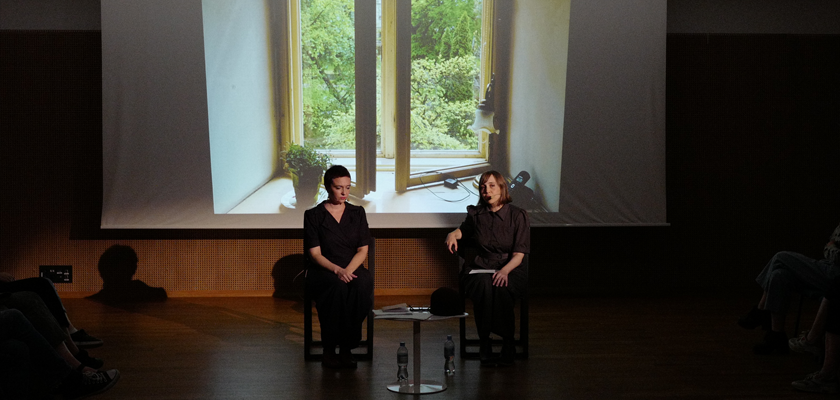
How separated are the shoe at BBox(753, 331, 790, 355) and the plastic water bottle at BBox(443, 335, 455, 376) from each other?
1.73m

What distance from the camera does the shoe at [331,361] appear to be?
3861mm

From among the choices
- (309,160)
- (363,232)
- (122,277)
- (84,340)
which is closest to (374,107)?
(309,160)

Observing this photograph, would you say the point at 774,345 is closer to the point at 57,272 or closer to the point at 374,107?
the point at 374,107

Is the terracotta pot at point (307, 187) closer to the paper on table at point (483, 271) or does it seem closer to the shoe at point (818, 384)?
the paper on table at point (483, 271)

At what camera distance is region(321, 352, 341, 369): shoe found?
386 centimetres

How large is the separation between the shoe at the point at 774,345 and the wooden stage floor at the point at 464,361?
0.20 ft

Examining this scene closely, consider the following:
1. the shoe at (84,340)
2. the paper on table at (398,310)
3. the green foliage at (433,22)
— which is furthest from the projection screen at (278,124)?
the paper on table at (398,310)

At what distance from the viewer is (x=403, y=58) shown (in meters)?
5.56

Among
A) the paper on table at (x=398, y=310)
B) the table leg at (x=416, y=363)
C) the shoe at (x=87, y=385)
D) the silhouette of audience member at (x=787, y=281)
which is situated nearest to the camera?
the shoe at (x=87, y=385)

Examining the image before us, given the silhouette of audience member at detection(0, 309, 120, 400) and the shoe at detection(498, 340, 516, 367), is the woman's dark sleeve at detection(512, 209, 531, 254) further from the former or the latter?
the silhouette of audience member at detection(0, 309, 120, 400)

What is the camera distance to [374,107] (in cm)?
559

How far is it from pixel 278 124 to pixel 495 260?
2314 mm

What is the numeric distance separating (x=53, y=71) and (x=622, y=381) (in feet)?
15.4

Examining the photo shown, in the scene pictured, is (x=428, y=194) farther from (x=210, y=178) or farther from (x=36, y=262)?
(x=36, y=262)
